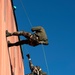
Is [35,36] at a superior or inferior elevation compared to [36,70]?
superior

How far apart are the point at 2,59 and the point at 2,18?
137 cm

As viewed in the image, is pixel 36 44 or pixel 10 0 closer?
pixel 36 44

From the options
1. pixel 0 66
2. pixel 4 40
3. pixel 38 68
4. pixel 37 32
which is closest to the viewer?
pixel 0 66

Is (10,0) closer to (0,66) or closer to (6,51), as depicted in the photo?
(6,51)

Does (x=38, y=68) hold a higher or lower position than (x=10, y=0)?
lower

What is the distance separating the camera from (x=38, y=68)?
15414mm

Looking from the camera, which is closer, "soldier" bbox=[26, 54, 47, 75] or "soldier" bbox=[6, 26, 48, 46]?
"soldier" bbox=[6, 26, 48, 46]

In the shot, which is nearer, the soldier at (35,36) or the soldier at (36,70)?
the soldier at (35,36)

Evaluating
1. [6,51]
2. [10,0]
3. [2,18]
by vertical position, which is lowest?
[6,51]

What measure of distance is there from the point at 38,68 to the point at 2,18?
336 centimetres

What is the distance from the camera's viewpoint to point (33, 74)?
50.9ft

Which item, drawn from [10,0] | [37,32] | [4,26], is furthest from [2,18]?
[10,0]

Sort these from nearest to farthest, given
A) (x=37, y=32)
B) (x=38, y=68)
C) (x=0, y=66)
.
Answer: (x=0, y=66) → (x=37, y=32) → (x=38, y=68)

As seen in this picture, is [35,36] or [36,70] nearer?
[35,36]
